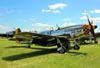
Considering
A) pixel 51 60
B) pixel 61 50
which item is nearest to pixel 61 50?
pixel 61 50

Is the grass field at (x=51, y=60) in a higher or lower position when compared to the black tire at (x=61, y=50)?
lower

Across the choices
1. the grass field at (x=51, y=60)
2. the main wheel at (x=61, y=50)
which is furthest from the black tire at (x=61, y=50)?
the grass field at (x=51, y=60)

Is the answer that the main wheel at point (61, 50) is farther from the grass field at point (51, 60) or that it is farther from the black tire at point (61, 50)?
the grass field at point (51, 60)

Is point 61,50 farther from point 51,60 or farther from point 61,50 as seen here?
point 51,60

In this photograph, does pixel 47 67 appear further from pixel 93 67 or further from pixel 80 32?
pixel 80 32

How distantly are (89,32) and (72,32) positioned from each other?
2.46 m

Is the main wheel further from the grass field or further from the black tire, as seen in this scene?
the grass field

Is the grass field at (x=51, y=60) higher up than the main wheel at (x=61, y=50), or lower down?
lower down

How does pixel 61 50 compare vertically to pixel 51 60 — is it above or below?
above

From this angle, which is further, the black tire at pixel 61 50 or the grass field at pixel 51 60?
the black tire at pixel 61 50

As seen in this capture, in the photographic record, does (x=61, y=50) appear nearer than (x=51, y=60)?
No

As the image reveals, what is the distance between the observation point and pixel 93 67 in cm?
1155

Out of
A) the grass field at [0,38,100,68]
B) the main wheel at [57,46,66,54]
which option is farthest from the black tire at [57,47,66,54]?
the grass field at [0,38,100,68]

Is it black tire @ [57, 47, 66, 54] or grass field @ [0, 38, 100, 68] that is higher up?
black tire @ [57, 47, 66, 54]
